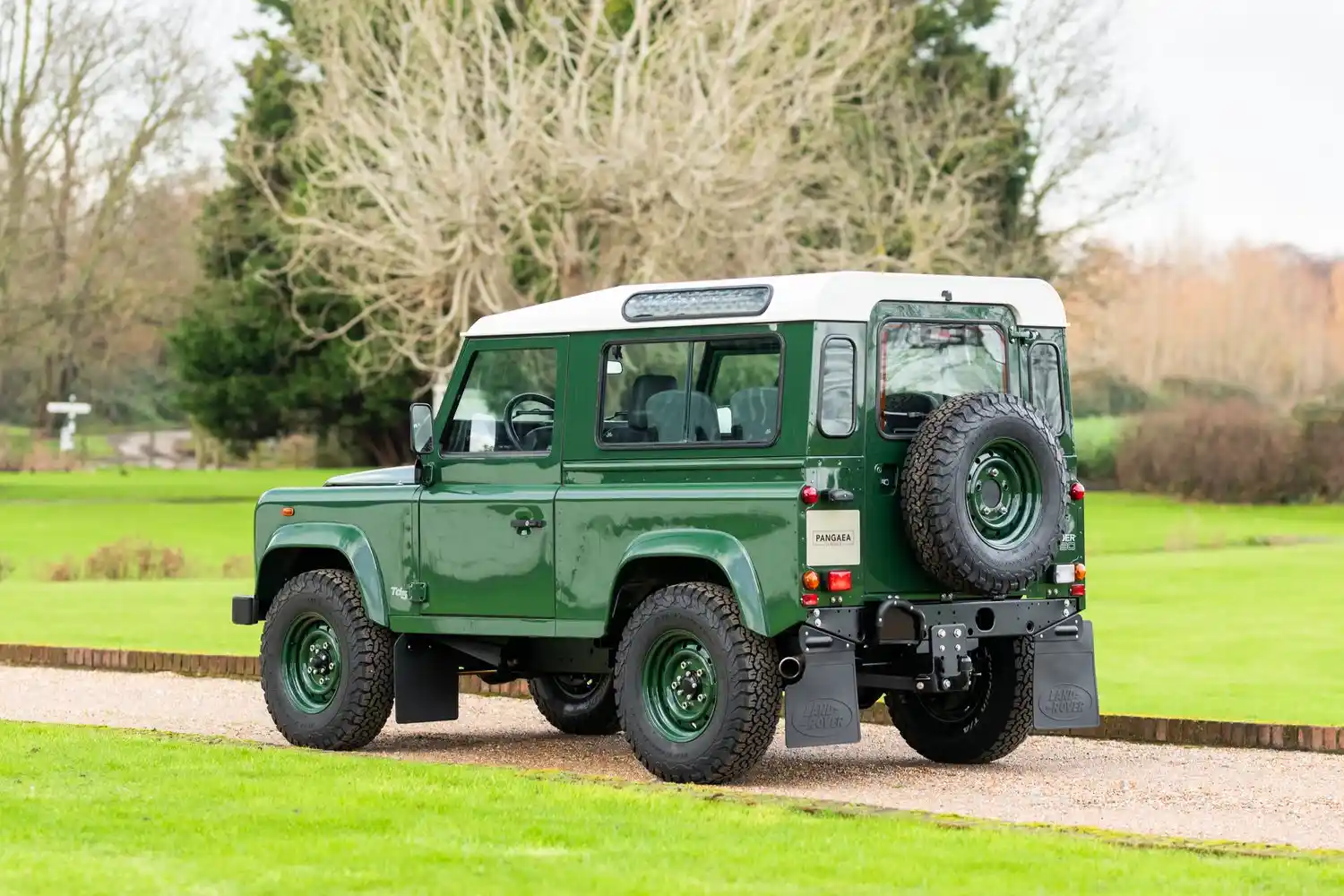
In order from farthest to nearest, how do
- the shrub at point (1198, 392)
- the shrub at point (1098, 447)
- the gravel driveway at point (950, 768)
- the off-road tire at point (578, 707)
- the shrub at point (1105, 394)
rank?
1. the shrub at point (1098, 447)
2. the shrub at point (1105, 394)
3. the shrub at point (1198, 392)
4. the off-road tire at point (578, 707)
5. the gravel driveway at point (950, 768)

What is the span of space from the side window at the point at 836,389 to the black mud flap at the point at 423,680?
2.92 m

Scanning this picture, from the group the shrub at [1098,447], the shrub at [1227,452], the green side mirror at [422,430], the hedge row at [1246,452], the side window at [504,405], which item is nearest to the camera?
the side window at [504,405]

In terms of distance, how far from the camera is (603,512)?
1091 centimetres

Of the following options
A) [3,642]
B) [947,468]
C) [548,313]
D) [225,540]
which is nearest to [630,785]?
[947,468]

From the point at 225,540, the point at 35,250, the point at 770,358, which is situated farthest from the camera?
the point at 35,250

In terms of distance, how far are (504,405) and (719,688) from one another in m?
2.27

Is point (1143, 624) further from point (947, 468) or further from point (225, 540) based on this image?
point (225, 540)

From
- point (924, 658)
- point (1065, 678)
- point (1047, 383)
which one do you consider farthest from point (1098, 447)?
point (924, 658)

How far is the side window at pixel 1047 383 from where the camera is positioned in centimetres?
1129

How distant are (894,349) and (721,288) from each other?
879 mm

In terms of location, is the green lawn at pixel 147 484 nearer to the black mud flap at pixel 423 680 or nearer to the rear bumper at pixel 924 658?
the black mud flap at pixel 423 680

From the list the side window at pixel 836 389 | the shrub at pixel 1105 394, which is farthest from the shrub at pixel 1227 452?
the side window at pixel 836 389

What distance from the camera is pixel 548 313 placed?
452 inches

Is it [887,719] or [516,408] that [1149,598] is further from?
[516,408]
